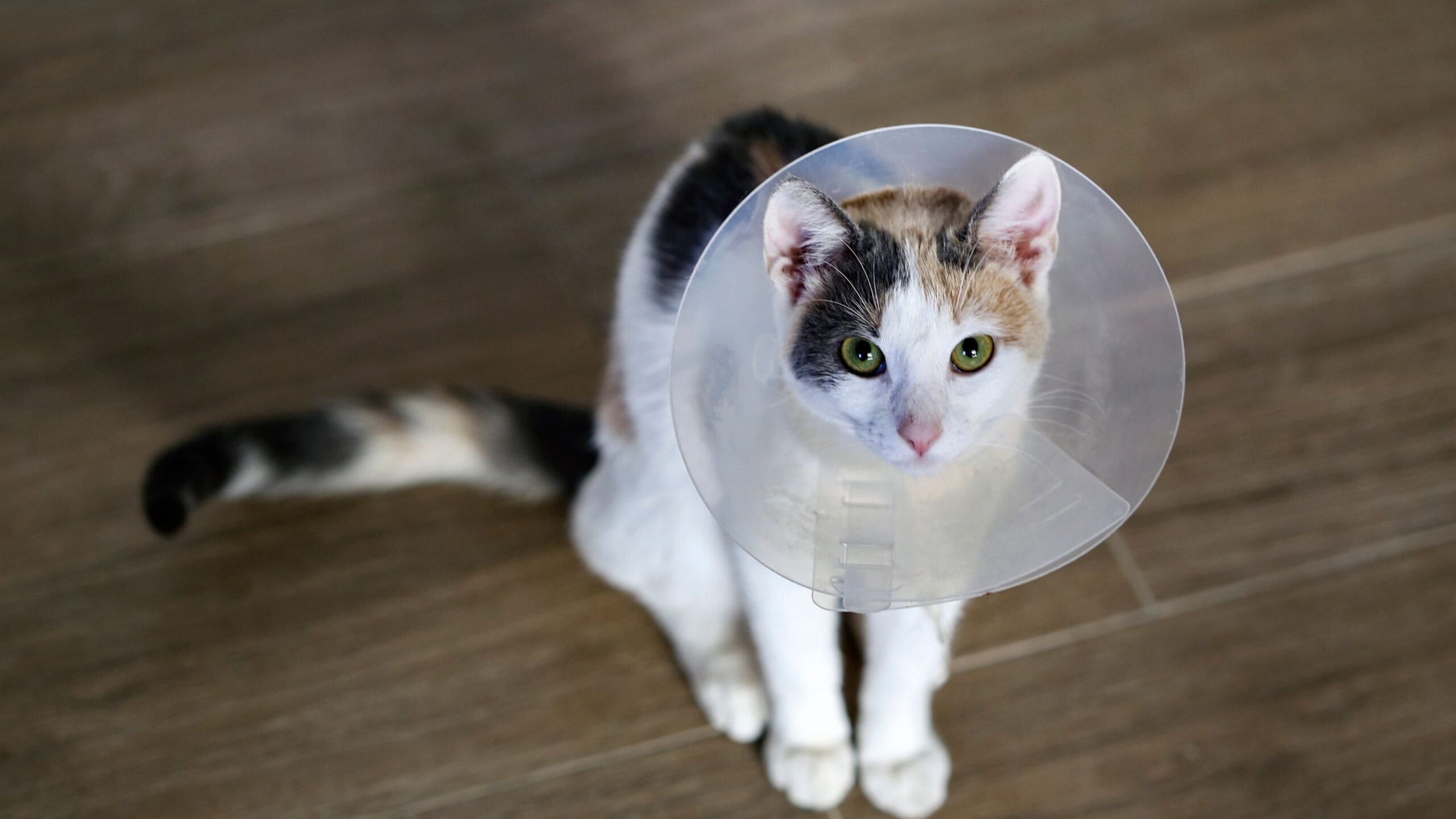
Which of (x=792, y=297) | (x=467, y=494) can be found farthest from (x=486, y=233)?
(x=792, y=297)

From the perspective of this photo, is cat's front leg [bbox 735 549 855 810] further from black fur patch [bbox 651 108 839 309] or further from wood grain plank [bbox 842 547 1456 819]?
black fur patch [bbox 651 108 839 309]

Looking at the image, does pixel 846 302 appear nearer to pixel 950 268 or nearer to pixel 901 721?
pixel 950 268

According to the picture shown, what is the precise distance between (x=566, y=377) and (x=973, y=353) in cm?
77

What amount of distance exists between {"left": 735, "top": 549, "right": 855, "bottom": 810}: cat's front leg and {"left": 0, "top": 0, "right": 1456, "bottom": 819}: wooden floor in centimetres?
5

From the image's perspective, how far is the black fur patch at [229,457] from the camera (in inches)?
43.4

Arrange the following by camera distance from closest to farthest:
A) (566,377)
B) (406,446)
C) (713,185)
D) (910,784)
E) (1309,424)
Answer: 1. (713,185)
2. (910,784)
3. (406,446)
4. (1309,424)
5. (566,377)

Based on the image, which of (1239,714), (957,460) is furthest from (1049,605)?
(957,460)

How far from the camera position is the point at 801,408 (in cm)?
87

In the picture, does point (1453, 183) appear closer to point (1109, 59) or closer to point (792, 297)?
point (1109, 59)

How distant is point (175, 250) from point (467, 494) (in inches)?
25.7

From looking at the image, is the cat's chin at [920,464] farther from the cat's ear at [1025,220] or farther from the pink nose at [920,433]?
the cat's ear at [1025,220]

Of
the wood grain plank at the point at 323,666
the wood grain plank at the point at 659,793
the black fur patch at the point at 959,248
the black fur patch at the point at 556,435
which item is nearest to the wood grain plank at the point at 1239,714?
the wood grain plank at the point at 659,793

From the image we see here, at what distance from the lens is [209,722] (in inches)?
48.8

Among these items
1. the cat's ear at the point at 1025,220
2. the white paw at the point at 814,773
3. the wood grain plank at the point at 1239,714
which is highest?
the cat's ear at the point at 1025,220
